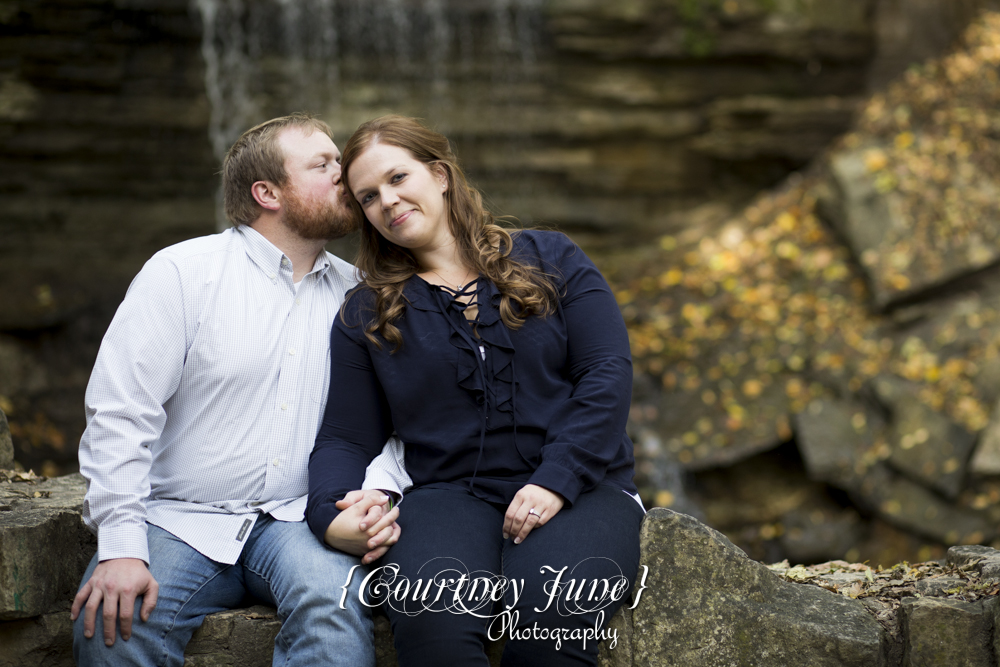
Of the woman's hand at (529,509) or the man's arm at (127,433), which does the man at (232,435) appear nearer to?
the man's arm at (127,433)

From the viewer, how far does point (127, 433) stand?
2.09 m

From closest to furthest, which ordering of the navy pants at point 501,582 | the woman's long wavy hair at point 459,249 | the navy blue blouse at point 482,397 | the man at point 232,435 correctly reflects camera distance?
the navy pants at point 501,582 → the man at point 232,435 → the navy blue blouse at point 482,397 → the woman's long wavy hair at point 459,249

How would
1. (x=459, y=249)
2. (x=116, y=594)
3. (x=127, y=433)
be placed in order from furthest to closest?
(x=459, y=249)
(x=127, y=433)
(x=116, y=594)

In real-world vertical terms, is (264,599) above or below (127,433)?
below

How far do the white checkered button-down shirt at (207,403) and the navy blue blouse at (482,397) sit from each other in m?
0.11

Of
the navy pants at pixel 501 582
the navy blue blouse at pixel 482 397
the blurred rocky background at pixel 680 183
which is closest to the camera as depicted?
the navy pants at pixel 501 582

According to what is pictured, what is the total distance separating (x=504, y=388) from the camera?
7.24 feet

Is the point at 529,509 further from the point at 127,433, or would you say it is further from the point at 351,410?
the point at 127,433

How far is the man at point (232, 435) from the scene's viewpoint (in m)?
2.01

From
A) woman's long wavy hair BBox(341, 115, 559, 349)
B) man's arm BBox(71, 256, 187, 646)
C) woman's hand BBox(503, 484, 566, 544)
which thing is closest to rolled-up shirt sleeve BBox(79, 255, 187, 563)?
man's arm BBox(71, 256, 187, 646)

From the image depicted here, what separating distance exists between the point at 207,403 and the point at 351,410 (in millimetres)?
401

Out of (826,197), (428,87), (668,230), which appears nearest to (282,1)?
(428,87)

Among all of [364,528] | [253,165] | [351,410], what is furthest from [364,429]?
[253,165]

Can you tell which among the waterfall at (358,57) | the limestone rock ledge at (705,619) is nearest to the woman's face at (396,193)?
the limestone rock ledge at (705,619)
